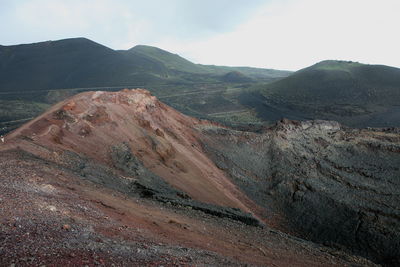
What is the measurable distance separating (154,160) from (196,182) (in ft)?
8.97

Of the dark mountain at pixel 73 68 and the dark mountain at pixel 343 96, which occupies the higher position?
the dark mountain at pixel 73 68

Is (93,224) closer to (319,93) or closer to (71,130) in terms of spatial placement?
(71,130)

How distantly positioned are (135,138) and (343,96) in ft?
207

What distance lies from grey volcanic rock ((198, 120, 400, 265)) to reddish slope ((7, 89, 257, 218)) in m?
2.22

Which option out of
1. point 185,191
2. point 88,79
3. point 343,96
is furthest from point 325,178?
point 88,79

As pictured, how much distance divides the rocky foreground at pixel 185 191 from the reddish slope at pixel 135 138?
0.10 m

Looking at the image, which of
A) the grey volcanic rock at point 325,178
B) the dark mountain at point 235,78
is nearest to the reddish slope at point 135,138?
the grey volcanic rock at point 325,178

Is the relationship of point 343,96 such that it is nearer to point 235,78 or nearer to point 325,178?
point 325,178

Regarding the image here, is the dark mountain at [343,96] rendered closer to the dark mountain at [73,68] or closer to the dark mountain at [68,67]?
the dark mountain at [73,68]

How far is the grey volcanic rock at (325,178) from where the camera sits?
1574 centimetres

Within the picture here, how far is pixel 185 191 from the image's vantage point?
14977mm

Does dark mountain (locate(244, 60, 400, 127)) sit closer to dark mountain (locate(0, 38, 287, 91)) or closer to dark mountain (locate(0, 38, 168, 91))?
dark mountain (locate(0, 38, 287, 91))

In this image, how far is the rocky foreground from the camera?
6.04 meters

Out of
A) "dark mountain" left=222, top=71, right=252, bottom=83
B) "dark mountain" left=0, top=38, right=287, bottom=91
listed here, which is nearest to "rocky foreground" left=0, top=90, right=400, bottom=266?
"dark mountain" left=0, top=38, right=287, bottom=91
